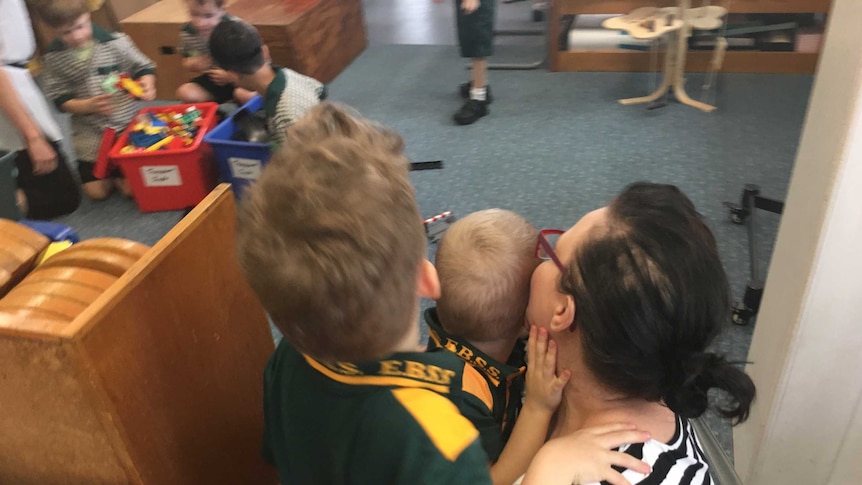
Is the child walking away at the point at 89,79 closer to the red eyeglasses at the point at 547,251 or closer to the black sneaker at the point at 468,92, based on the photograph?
the black sneaker at the point at 468,92

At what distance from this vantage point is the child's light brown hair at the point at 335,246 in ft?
1.94

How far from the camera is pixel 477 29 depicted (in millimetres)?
3033

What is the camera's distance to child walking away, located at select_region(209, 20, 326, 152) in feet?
7.56

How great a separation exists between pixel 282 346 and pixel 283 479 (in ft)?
0.63

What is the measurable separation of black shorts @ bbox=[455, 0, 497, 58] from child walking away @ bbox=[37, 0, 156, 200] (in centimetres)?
139

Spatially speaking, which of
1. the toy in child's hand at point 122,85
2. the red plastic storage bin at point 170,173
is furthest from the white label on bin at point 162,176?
the toy in child's hand at point 122,85

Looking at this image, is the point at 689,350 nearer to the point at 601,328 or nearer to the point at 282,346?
the point at 601,328

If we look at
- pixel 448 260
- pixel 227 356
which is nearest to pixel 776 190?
pixel 448 260

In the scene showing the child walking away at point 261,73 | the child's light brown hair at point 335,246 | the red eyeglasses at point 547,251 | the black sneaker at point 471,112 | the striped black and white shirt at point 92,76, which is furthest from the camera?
the black sneaker at point 471,112

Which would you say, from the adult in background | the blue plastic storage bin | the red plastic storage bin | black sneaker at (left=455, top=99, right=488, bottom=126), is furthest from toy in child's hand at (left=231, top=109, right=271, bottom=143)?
black sneaker at (left=455, top=99, right=488, bottom=126)

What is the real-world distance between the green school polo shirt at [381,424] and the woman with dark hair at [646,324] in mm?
190

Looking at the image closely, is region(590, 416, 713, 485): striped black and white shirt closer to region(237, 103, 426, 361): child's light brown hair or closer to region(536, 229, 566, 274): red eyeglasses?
region(536, 229, 566, 274): red eyeglasses

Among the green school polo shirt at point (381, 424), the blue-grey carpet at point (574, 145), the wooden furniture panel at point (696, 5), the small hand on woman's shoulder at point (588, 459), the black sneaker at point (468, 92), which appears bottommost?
the blue-grey carpet at point (574, 145)

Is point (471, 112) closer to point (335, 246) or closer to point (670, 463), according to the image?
point (670, 463)
